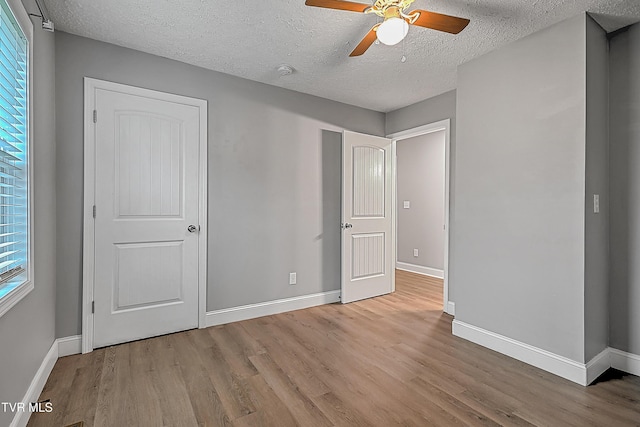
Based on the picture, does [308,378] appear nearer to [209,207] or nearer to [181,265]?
[181,265]

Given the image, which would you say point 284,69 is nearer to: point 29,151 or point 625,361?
point 29,151

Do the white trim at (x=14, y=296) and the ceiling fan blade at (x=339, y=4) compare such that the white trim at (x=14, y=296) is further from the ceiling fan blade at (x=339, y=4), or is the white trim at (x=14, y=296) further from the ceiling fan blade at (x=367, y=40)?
the ceiling fan blade at (x=367, y=40)

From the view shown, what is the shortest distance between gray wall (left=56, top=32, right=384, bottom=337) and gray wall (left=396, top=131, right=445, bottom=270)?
1881mm

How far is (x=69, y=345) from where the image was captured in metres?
2.39

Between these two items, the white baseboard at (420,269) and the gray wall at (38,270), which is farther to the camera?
the white baseboard at (420,269)

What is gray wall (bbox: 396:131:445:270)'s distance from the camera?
5.39 meters

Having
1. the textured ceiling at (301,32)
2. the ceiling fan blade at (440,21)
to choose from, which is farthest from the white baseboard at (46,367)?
the ceiling fan blade at (440,21)

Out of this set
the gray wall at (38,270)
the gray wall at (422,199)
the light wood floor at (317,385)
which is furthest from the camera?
the gray wall at (422,199)

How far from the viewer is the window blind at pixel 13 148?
1440mm

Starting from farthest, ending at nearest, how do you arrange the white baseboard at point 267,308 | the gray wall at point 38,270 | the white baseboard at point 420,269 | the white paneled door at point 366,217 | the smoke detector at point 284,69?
the white baseboard at point 420,269, the white paneled door at point 366,217, the white baseboard at point 267,308, the smoke detector at point 284,69, the gray wall at point 38,270

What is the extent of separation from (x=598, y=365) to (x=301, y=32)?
124 inches

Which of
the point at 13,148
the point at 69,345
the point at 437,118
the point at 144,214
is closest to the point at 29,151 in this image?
the point at 13,148

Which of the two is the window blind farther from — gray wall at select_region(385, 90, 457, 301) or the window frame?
gray wall at select_region(385, 90, 457, 301)

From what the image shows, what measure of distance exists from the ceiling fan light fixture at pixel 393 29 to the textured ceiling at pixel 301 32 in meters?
0.57
